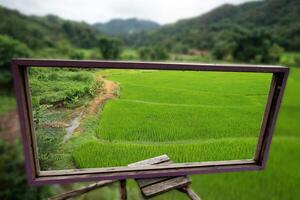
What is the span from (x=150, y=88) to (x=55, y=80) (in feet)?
1.91

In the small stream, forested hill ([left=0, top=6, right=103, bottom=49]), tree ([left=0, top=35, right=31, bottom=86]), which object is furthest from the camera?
forested hill ([left=0, top=6, right=103, bottom=49])

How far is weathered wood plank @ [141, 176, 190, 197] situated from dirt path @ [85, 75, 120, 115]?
0.63m

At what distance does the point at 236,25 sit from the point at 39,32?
19.2 m

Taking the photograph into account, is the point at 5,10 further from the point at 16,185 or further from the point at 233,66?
the point at 233,66

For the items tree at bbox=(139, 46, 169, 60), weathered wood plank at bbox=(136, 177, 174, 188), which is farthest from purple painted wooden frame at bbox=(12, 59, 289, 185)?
tree at bbox=(139, 46, 169, 60)

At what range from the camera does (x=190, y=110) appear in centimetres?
163

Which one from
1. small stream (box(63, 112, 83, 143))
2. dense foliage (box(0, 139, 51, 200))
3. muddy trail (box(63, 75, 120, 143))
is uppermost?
muddy trail (box(63, 75, 120, 143))

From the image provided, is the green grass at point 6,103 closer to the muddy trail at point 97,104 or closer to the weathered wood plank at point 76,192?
the weathered wood plank at point 76,192

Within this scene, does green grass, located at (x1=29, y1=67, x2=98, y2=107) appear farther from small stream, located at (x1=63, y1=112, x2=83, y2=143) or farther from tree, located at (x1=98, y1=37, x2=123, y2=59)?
tree, located at (x1=98, y1=37, x2=123, y2=59)

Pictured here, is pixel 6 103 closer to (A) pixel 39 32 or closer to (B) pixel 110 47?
(A) pixel 39 32

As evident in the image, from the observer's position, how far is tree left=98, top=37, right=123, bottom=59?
25938mm

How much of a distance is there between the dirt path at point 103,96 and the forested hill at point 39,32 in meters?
20.0

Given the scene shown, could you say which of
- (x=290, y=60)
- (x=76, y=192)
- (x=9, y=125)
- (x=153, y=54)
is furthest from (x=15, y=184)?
(x=153, y=54)

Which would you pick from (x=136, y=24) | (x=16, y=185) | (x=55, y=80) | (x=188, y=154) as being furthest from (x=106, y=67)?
(x=136, y=24)
